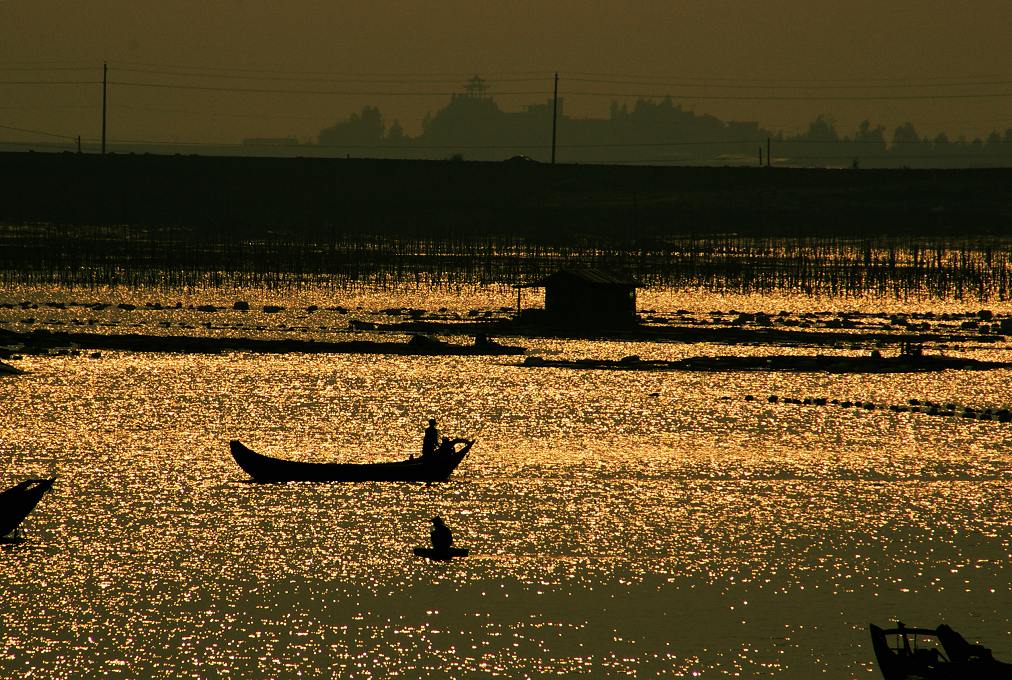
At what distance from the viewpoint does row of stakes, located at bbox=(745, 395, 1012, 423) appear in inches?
1859

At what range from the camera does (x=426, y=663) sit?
884 inches

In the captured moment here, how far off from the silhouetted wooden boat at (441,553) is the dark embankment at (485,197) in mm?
110288

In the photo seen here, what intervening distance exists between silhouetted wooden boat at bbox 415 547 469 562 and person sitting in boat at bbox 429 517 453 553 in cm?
6

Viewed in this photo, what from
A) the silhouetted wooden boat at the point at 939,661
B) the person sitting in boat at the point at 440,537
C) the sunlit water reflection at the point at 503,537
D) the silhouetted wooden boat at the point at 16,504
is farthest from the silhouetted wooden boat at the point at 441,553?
the silhouetted wooden boat at the point at 939,661

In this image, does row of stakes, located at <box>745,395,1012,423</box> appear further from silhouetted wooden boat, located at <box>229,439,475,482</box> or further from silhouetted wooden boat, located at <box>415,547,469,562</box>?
silhouetted wooden boat, located at <box>415,547,469,562</box>

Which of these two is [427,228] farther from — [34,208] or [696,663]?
[696,663]

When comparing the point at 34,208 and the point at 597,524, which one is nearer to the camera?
the point at 597,524

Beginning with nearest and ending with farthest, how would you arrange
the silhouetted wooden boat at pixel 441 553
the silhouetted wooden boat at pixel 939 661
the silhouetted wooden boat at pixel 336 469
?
the silhouetted wooden boat at pixel 939 661 → the silhouetted wooden boat at pixel 441 553 → the silhouetted wooden boat at pixel 336 469

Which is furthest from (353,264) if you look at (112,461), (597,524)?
(597,524)

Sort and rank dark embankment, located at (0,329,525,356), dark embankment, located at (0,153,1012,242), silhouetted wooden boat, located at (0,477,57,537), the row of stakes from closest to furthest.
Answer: silhouetted wooden boat, located at (0,477,57,537) → the row of stakes → dark embankment, located at (0,329,525,356) → dark embankment, located at (0,153,1012,242)

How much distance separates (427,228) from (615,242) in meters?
18.7

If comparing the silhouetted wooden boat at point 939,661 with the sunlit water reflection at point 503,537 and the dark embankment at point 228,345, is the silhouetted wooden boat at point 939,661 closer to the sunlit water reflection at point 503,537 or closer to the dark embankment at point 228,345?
the sunlit water reflection at point 503,537

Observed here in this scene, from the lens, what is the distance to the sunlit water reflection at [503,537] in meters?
23.2

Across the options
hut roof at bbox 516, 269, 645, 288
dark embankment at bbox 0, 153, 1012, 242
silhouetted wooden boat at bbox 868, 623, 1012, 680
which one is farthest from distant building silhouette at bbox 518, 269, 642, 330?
dark embankment at bbox 0, 153, 1012, 242
